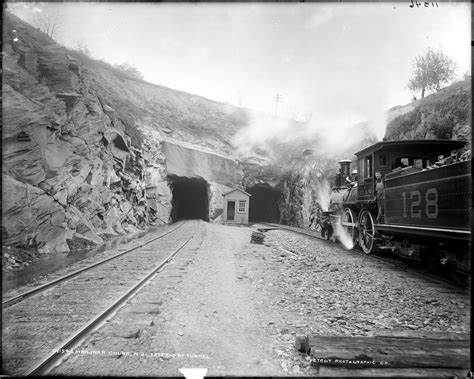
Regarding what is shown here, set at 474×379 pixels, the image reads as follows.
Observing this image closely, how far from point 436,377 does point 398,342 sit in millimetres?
454

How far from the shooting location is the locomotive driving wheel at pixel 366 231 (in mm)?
8719

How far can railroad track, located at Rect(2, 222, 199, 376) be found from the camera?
7.77 feet

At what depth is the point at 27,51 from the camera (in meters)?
11.9

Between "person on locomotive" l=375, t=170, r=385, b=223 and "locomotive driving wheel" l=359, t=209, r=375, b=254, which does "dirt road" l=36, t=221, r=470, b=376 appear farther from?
"locomotive driving wheel" l=359, t=209, r=375, b=254

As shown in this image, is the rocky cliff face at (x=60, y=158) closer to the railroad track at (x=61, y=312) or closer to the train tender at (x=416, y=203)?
the railroad track at (x=61, y=312)

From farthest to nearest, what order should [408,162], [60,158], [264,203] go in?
[264,203], [60,158], [408,162]

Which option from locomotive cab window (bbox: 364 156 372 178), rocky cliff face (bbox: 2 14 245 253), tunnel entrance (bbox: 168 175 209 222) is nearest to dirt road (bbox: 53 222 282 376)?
rocky cliff face (bbox: 2 14 245 253)

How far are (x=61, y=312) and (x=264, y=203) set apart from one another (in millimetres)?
34068

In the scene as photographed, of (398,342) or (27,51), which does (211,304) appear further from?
(27,51)

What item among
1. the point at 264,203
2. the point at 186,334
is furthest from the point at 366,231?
the point at 264,203

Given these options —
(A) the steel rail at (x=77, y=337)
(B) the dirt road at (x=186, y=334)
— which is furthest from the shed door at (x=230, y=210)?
(A) the steel rail at (x=77, y=337)

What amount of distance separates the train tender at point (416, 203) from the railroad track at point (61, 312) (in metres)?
4.19

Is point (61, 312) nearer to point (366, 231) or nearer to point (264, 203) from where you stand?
point (366, 231)

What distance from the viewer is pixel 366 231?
9016 mm
